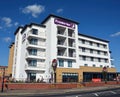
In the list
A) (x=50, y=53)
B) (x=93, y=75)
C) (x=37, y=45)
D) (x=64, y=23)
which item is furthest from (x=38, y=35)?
(x=93, y=75)

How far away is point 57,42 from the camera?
173 feet

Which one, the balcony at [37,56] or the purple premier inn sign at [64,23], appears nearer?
the balcony at [37,56]

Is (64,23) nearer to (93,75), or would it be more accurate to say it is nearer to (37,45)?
(37,45)

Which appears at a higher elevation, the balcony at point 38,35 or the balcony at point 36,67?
the balcony at point 38,35

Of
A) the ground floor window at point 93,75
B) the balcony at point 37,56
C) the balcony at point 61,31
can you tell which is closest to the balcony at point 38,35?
the balcony at point 61,31

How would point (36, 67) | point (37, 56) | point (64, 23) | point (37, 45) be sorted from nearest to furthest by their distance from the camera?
point (36, 67) → point (37, 56) → point (37, 45) → point (64, 23)

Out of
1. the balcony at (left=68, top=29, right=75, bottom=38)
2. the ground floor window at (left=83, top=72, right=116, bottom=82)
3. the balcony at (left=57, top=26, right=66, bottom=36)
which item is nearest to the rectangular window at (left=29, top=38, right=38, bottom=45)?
the balcony at (left=57, top=26, right=66, bottom=36)

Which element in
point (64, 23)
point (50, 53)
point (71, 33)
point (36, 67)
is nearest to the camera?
point (50, 53)

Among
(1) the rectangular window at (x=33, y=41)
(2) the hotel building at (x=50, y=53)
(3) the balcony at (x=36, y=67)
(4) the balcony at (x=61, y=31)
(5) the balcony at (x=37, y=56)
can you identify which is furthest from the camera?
(4) the balcony at (x=61, y=31)

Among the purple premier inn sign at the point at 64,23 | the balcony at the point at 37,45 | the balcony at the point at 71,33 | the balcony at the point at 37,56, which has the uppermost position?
the purple premier inn sign at the point at 64,23

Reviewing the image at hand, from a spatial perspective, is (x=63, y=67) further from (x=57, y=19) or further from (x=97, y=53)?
(x=97, y=53)

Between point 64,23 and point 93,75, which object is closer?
point 64,23

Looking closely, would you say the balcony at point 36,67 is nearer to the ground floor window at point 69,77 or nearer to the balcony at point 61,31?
the ground floor window at point 69,77

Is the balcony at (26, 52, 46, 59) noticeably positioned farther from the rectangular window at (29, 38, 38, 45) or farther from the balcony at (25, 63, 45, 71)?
the rectangular window at (29, 38, 38, 45)
